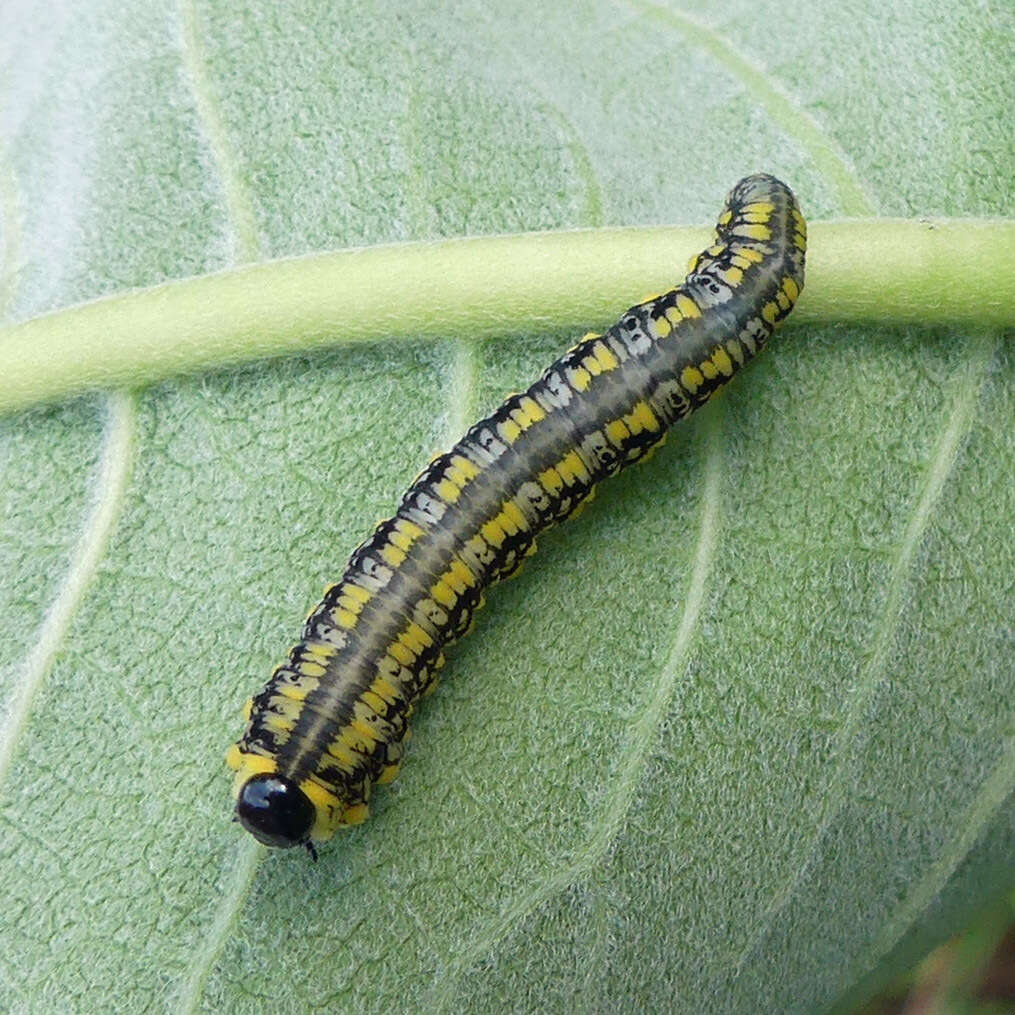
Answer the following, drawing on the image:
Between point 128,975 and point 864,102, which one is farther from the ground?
point 864,102

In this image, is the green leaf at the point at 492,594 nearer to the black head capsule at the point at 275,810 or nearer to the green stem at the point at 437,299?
the green stem at the point at 437,299

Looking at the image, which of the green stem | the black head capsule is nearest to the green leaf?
the green stem

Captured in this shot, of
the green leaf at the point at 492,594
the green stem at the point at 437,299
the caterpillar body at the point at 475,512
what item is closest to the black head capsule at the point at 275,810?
the caterpillar body at the point at 475,512

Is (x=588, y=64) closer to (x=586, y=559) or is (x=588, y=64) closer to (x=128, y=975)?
(x=586, y=559)

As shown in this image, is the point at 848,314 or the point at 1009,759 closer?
the point at 848,314

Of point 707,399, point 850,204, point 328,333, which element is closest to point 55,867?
point 328,333

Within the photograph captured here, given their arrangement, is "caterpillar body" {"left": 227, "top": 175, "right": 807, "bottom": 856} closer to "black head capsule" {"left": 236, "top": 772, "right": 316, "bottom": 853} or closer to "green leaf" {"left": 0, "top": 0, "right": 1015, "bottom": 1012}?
"black head capsule" {"left": 236, "top": 772, "right": 316, "bottom": 853}
